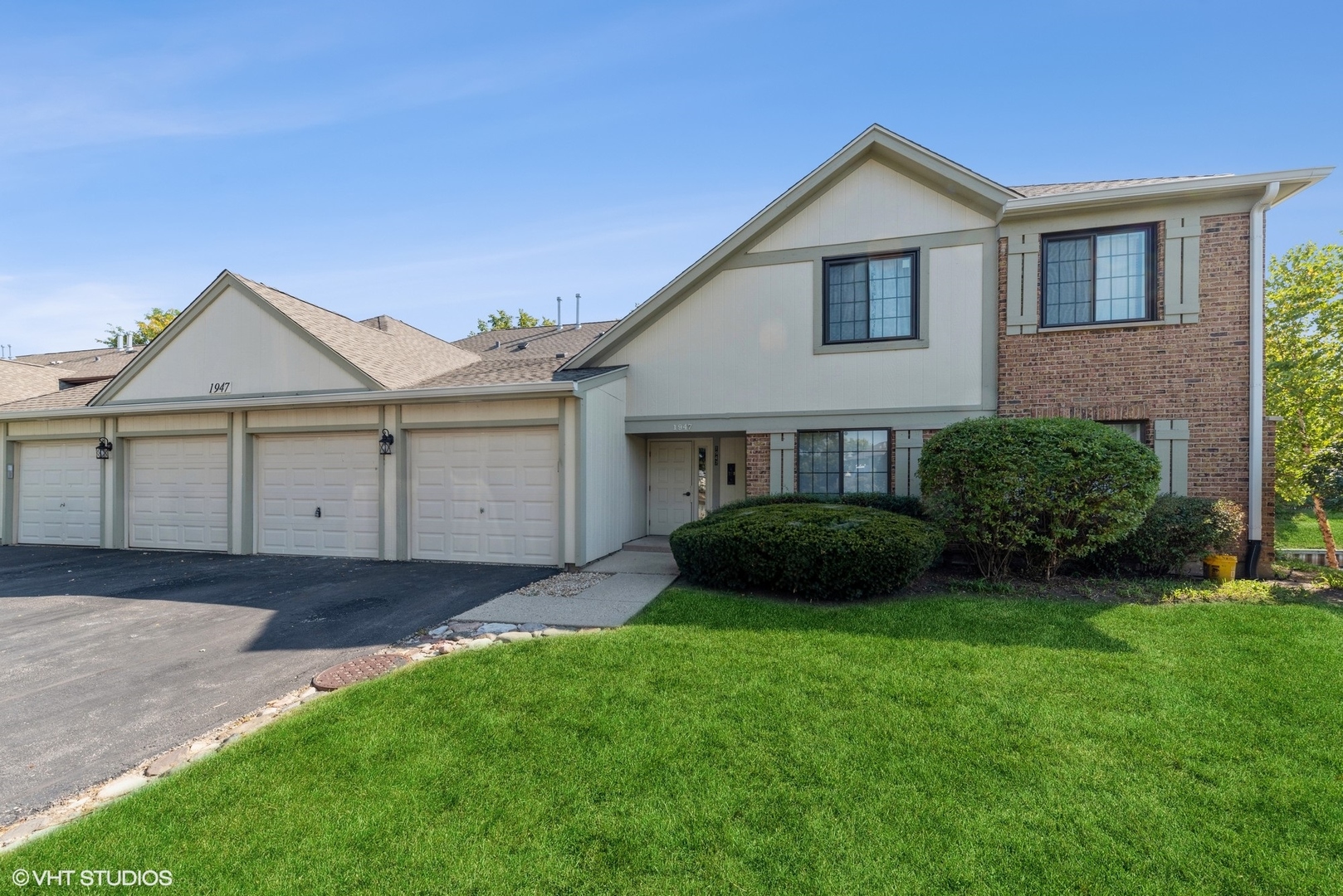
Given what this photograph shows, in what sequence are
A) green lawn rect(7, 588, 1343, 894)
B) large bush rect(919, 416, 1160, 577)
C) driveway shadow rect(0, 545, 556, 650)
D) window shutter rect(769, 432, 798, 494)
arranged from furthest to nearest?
window shutter rect(769, 432, 798, 494), large bush rect(919, 416, 1160, 577), driveway shadow rect(0, 545, 556, 650), green lawn rect(7, 588, 1343, 894)

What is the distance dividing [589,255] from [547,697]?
12700 millimetres

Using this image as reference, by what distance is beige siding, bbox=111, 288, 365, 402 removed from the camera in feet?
40.3

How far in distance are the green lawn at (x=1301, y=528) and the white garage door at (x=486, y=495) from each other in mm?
16926

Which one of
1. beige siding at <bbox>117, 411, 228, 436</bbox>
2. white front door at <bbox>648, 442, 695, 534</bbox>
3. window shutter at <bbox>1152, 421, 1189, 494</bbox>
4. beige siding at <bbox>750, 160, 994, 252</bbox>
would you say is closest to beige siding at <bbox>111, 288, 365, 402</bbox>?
beige siding at <bbox>117, 411, 228, 436</bbox>

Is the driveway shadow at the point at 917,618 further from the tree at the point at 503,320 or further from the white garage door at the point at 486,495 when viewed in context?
the tree at the point at 503,320

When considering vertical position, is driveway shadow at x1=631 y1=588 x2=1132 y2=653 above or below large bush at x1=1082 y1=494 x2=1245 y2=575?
below

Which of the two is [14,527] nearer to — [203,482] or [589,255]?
[203,482]

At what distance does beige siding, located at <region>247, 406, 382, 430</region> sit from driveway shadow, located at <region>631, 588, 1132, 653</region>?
23.3ft

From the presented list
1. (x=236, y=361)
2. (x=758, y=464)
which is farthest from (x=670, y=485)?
(x=236, y=361)

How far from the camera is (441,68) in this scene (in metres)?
8.95

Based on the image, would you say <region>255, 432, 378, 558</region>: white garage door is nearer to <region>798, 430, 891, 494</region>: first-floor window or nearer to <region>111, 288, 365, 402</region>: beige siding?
<region>111, 288, 365, 402</region>: beige siding

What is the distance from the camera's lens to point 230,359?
504 inches

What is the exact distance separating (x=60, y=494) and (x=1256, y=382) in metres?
23.3

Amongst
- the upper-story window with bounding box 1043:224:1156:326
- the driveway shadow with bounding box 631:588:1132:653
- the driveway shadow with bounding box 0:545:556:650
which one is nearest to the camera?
the driveway shadow with bounding box 631:588:1132:653
